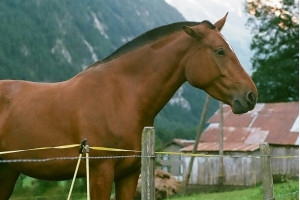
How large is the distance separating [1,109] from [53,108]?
77 cm

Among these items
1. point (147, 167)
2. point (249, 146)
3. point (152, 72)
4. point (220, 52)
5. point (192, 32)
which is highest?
point (192, 32)

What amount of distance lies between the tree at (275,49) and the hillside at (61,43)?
1634 inches

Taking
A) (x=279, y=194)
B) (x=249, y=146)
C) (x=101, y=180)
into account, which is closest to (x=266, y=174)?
(x=101, y=180)

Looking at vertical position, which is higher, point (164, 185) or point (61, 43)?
point (61, 43)

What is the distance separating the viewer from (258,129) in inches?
1449

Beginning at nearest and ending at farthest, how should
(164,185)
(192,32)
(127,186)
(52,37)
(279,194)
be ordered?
(127,186) < (192,32) < (279,194) < (164,185) < (52,37)

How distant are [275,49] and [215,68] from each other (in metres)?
45.2

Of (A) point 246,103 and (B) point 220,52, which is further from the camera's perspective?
(B) point 220,52

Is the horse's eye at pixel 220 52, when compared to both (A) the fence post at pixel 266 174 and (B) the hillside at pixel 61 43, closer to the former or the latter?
(A) the fence post at pixel 266 174

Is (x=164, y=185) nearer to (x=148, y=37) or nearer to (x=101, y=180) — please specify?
(x=148, y=37)

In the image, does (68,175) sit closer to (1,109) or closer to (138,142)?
(138,142)

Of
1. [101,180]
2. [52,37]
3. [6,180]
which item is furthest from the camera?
[52,37]

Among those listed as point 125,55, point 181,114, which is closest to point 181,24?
point 125,55

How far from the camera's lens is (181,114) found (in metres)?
147
